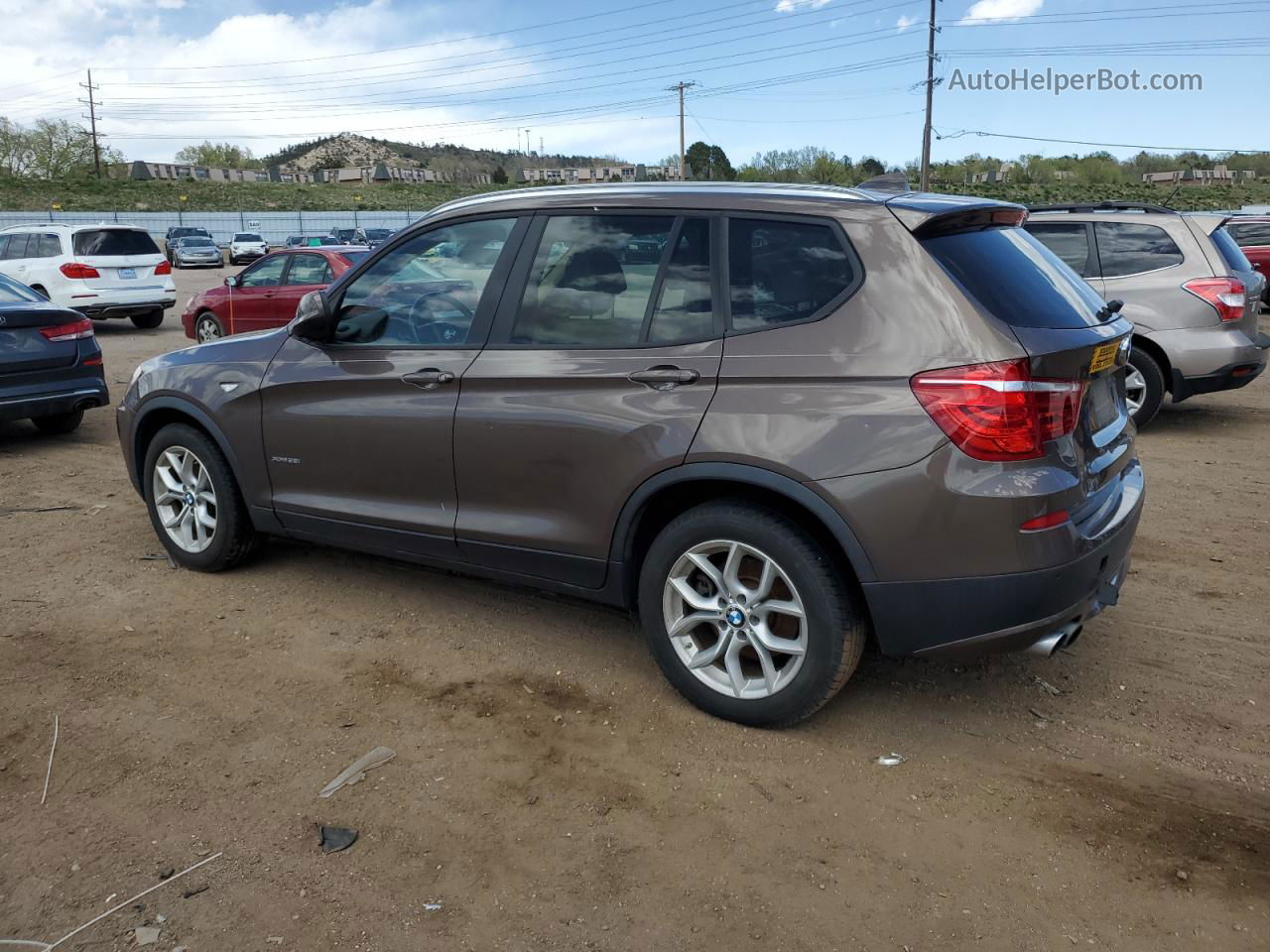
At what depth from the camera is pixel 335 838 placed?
117 inches

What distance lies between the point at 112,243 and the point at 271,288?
468 centimetres

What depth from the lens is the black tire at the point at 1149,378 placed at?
27.0 feet

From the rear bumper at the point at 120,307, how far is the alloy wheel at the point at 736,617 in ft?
51.9

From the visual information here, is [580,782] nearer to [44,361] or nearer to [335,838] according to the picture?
[335,838]

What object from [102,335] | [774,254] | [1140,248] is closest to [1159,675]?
[774,254]

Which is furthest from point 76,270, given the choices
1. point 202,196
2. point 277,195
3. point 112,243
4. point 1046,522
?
point 277,195

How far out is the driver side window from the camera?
4.05m

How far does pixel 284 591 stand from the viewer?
16.1 ft

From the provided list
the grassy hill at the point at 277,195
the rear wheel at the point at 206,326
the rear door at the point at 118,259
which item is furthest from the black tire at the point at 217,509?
the grassy hill at the point at 277,195

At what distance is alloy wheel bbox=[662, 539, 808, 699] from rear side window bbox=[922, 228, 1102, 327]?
1.08 meters

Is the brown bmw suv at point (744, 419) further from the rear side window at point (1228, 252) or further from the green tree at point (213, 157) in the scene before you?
the green tree at point (213, 157)

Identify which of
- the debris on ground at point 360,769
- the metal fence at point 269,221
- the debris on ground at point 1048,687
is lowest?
the debris on ground at point 360,769

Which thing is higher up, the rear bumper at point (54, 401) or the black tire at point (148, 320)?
the black tire at point (148, 320)

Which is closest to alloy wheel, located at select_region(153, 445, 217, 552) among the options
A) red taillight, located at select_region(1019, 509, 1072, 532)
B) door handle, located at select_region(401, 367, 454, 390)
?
door handle, located at select_region(401, 367, 454, 390)
